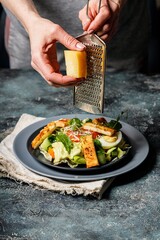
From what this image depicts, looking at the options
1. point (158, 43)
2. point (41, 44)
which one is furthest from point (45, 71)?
point (158, 43)

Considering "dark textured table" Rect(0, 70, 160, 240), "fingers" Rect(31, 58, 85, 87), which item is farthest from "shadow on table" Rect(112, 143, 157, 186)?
"fingers" Rect(31, 58, 85, 87)

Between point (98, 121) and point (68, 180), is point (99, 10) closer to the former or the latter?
point (98, 121)

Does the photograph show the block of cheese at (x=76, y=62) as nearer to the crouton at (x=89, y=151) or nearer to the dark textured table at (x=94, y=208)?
the crouton at (x=89, y=151)

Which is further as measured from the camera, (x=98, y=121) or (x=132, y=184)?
(x=98, y=121)

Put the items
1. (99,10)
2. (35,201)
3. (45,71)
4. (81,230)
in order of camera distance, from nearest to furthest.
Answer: (81,230) < (35,201) < (45,71) < (99,10)

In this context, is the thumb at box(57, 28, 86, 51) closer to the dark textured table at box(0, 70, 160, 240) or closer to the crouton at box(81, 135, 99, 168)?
the crouton at box(81, 135, 99, 168)

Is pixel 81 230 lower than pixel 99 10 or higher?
lower

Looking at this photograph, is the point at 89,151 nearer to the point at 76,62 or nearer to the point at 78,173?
the point at 78,173

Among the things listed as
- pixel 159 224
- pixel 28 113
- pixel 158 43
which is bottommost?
pixel 158 43

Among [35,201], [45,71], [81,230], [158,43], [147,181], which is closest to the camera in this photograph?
[81,230]
